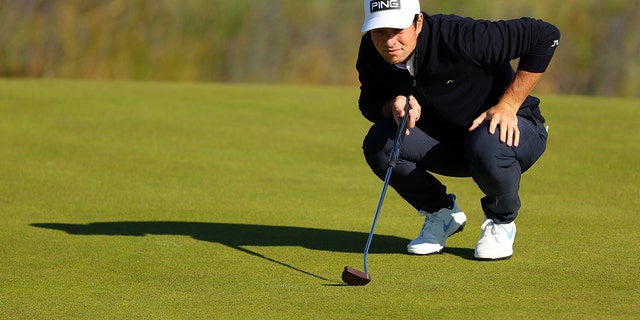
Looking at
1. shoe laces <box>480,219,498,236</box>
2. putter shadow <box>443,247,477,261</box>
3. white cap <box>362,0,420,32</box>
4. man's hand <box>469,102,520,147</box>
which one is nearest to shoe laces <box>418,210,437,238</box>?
putter shadow <box>443,247,477,261</box>

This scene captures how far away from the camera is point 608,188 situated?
680 cm

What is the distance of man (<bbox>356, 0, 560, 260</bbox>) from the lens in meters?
4.63

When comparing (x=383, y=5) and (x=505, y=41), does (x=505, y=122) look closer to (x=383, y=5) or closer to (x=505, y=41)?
(x=505, y=41)

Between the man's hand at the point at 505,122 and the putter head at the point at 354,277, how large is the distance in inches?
34.6

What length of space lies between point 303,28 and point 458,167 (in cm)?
864

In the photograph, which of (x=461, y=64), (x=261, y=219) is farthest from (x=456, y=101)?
(x=261, y=219)

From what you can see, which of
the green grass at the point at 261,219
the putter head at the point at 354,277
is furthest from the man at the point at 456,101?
the putter head at the point at 354,277

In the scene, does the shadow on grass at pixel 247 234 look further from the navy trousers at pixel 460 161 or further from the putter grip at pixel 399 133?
the putter grip at pixel 399 133

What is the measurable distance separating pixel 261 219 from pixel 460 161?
4.25ft

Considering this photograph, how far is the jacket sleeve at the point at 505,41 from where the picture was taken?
463 cm

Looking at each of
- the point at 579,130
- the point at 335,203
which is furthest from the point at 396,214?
the point at 579,130

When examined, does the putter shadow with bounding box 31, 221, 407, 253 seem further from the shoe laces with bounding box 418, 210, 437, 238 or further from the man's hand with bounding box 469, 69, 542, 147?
the man's hand with bounding box 469, 69, 542, 147

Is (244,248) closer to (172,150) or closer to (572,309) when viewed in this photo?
(572,309)

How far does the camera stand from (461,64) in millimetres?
4691
